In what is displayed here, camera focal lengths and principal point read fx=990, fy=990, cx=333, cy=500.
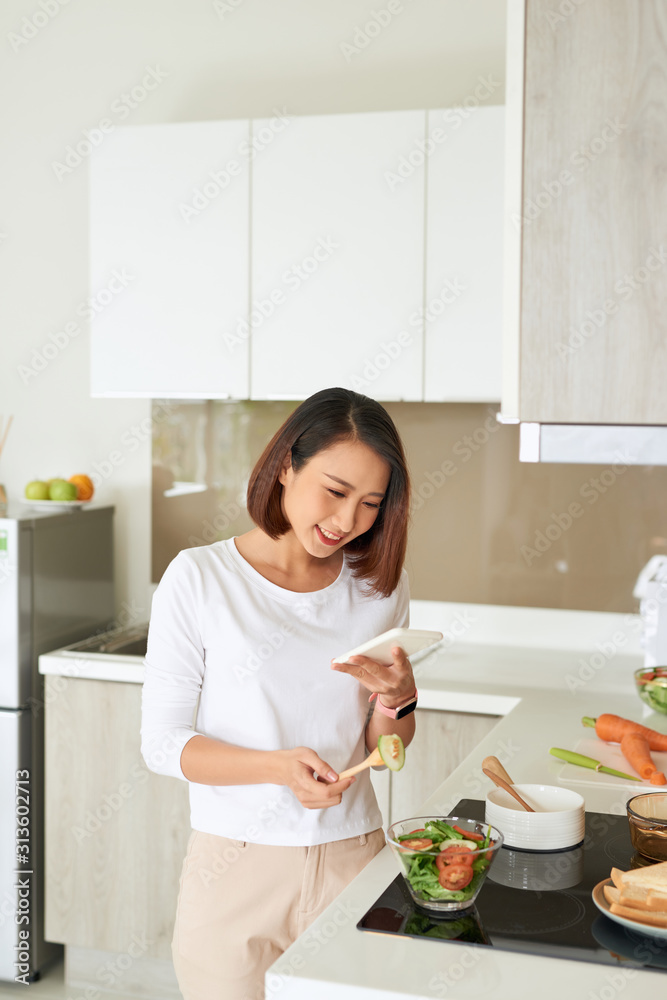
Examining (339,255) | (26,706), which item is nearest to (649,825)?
(339,255)

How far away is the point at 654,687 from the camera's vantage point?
7.07 ft

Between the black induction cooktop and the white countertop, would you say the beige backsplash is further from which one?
the black induction cooktop

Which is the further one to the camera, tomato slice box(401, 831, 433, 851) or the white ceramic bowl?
the white ceramic bowl

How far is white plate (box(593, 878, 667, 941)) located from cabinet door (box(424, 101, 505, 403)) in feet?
5.20

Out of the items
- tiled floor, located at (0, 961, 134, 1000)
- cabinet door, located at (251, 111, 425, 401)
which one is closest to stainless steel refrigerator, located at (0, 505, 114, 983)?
tiled floor, located at (0, 961, 134, 1000)

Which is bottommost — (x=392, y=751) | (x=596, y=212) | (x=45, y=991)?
(x=45, y=991)

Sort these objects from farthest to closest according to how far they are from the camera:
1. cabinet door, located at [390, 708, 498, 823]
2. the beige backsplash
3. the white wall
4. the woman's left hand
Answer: the white wall, the beige backsplash, cabinet door, located at [390, 708, 498, 823], the woman's left hand

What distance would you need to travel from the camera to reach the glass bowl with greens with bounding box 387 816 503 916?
1.14 m

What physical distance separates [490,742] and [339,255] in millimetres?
1351

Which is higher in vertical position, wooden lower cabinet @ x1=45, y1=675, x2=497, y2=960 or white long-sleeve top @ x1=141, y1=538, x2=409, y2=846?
white long-sleeve top @ x1=141, y1=538, x2=409, y2=846

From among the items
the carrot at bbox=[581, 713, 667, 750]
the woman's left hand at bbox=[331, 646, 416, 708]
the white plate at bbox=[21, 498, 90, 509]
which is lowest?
the carrot at bbox=[581, 713, 667, 750]

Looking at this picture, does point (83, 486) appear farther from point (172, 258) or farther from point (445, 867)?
point (445, 867)

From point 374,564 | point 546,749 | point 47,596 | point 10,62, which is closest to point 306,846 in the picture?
point 374,564

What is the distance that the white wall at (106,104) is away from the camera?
296cm
